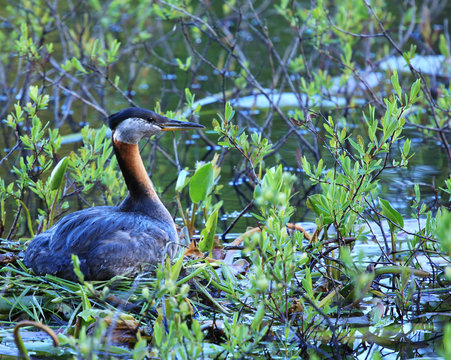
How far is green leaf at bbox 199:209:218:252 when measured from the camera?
4.76 metres

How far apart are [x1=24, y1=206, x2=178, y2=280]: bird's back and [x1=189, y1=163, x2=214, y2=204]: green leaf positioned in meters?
0.35

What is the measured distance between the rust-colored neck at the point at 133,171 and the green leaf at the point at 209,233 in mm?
574

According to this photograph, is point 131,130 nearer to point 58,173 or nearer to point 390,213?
point 58,173

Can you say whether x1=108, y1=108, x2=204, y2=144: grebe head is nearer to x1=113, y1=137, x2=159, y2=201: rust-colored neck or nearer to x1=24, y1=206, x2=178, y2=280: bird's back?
x1=113, y1=137, x2=159, y2=201: rust-colored neck

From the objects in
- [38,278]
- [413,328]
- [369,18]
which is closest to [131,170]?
[38,278]

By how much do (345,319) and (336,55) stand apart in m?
6.21

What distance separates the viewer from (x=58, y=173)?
4992 millimetres

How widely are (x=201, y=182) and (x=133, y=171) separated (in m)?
0.62

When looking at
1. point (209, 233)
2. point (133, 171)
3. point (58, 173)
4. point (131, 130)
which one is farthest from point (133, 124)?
point (209, 233)

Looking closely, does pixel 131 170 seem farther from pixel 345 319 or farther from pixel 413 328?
pixel 413 328

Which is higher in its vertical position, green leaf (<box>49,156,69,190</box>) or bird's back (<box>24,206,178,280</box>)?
green leaf (<box>49,156,69,190</box>)

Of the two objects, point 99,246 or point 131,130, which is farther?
point 131,130

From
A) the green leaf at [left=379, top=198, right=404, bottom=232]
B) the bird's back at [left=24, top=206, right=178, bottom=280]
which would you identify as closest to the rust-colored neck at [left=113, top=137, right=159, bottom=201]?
the bird's back at [left=24, top=206, right=178, bottom=280]

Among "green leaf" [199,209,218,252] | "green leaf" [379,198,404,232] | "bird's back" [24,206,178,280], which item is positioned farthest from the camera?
"green leaf" [199,209,218,252]
